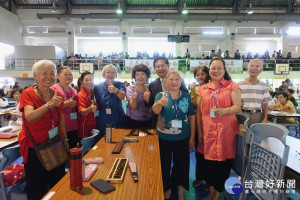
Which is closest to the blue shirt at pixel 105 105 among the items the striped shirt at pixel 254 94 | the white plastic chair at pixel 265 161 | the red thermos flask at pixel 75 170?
the red thermos flask at pixel 75 170

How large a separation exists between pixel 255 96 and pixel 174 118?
4.73ft

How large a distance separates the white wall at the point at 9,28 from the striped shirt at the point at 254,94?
16003 mm

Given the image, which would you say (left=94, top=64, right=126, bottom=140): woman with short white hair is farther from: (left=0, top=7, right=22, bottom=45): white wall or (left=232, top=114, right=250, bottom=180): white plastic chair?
(left=0, top=7, right=22, bottom=45): white wall

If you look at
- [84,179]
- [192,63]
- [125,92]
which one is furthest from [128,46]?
[84,179]

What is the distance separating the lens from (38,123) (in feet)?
5.61

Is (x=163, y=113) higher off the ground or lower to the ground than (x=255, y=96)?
lower

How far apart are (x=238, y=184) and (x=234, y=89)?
1.66 meters

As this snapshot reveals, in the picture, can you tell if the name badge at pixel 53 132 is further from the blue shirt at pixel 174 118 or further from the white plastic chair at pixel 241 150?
the white plastic chair at pixel 241 150

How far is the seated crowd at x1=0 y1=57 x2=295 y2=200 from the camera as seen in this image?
1743mm

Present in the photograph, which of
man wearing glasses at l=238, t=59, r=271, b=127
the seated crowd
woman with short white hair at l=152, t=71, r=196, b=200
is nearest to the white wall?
the seated crowd

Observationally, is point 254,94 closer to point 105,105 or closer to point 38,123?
point 105,105

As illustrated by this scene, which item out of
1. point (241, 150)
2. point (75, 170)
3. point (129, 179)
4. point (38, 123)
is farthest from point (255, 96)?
point (38, 123)

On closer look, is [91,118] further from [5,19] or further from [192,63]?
[5,19]

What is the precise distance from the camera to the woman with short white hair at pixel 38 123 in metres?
1.66
